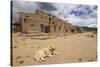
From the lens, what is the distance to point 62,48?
2305 mm

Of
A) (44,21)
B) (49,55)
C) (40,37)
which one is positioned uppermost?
(44,21)

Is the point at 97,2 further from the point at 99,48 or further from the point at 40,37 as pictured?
the point at 40,37

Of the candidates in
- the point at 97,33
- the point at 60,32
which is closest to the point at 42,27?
the point at 60,32

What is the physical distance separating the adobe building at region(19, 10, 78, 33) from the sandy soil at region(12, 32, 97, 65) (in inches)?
4.0

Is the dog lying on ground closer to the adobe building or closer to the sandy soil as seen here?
the sandy soil

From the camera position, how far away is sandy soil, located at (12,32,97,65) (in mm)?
2156

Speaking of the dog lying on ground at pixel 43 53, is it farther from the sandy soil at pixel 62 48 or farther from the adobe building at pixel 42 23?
the adobe building at pixel 42 23

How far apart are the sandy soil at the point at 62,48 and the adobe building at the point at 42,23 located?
102 mm

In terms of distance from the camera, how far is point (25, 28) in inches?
86.1

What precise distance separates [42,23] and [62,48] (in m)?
0.37

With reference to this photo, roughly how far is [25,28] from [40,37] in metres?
0.19

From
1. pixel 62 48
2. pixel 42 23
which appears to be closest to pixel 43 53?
pixel 62 48

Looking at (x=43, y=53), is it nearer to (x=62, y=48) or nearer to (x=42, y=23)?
(x=62, y=48)

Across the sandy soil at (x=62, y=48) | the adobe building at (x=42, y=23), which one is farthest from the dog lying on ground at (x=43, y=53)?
the adobe building at (x=42, y=23)
